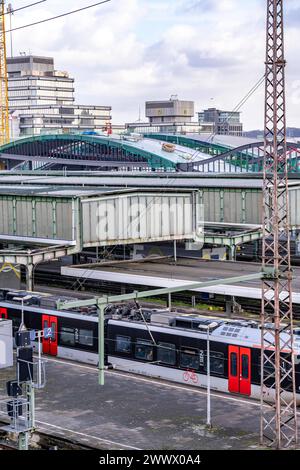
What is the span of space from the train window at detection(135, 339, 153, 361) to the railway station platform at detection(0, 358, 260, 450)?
37.7 inches

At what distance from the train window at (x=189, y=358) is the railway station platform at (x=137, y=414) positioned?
0.98 metres

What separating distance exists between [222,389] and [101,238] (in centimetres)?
2065

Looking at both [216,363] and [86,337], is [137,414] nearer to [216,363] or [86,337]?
[216,363]

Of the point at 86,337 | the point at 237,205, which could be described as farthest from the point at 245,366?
the point at 237,205

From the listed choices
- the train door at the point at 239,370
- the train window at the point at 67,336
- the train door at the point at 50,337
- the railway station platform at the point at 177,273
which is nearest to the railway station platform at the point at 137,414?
the train door at the point at 239,370

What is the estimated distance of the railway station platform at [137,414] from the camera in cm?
3247

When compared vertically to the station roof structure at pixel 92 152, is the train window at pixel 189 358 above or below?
below

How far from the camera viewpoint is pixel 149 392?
129ft

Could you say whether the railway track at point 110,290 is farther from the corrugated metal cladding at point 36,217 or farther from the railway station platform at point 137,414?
the railway station platform at point 137,414

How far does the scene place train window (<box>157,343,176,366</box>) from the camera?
4088cm

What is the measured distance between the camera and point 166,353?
41188 millimetres

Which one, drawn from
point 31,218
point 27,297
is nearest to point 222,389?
point 27,297

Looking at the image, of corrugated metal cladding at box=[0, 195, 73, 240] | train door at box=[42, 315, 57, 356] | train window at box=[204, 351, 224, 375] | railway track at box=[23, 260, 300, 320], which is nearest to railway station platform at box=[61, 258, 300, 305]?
railway track at box=[23, 260, 300, 320]
